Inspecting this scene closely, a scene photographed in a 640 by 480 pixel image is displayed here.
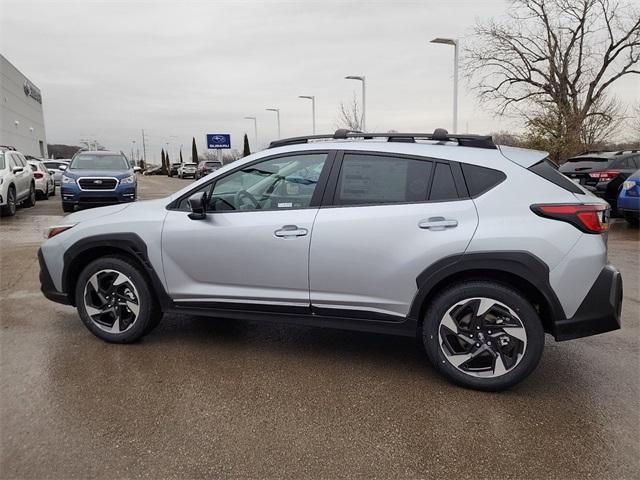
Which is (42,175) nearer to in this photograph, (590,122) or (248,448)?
(248,448)

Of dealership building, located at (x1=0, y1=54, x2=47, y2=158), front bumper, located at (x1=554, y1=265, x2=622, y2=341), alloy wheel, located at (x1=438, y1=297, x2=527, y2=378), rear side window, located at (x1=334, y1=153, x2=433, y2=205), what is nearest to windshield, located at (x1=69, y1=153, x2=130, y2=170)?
rear side window, located at (x1=334, y1=153, x2=433, y2=205)

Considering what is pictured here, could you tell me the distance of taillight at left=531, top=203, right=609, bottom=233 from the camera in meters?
3.10

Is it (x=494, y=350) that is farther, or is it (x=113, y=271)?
(x=113, y=271)

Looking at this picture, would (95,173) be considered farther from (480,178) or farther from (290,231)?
(480,178)

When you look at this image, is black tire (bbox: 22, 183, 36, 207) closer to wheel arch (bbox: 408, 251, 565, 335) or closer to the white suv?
the white suv

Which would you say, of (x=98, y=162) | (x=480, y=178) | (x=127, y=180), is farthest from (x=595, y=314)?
(x=98, y=162)

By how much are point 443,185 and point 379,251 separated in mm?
618

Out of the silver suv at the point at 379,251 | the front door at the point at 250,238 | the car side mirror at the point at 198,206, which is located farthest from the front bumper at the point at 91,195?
the car side mirror at the point at 198,206

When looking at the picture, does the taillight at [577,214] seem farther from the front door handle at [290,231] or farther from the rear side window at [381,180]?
the front door handle at [290,231]

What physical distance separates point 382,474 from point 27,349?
303 cm

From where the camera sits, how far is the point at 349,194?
139 inches

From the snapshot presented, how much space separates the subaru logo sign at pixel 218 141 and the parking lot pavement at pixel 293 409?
53503mm

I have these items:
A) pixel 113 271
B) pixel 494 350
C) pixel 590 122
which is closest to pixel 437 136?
pixel 494 350

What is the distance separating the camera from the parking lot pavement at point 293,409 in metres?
2.53
